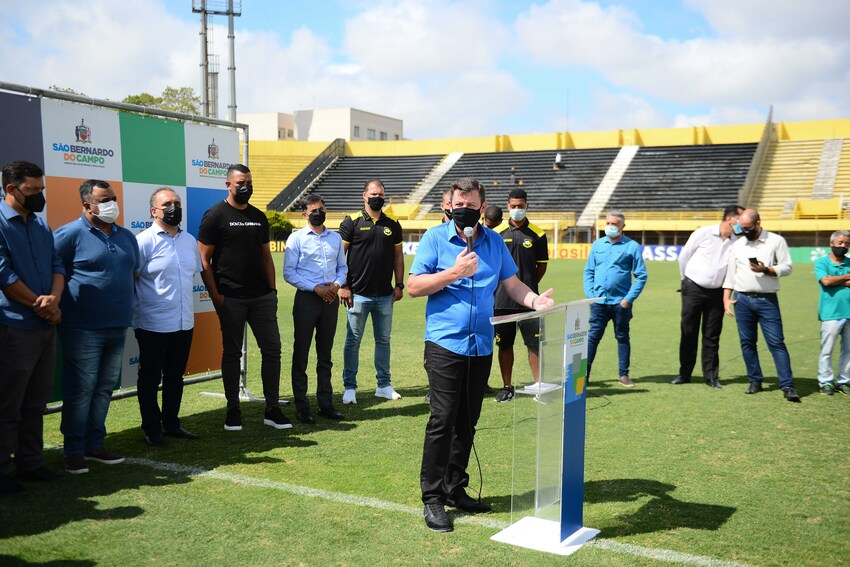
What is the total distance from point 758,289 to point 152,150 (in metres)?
6.28

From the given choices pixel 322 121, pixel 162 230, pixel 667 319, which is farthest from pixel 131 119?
pixel 322 121

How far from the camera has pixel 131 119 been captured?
21.2 ft

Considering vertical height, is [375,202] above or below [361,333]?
above

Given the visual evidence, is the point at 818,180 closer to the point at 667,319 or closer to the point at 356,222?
the point at 667,319

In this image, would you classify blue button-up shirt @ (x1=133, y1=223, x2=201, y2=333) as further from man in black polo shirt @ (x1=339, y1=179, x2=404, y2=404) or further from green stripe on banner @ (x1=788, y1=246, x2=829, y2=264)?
green stripe on banner @ (x1=788, y1=246, x2=829, y2=264)

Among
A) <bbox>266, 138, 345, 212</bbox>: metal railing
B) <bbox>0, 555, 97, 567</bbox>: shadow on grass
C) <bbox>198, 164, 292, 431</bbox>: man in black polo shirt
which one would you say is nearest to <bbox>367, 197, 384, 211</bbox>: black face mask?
<bbox>198, 164, 292, 431</bbox>: man in black polo shirt

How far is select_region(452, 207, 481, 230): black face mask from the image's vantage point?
423cm

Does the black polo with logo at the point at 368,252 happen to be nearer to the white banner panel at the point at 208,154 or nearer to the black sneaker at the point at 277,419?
the white banner panel at the point at 208,154

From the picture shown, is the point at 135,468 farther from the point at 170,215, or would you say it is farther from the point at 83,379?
the point at 170,215

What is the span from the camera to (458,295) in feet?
13.9

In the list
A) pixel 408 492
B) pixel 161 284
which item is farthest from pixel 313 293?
pixel 408 492

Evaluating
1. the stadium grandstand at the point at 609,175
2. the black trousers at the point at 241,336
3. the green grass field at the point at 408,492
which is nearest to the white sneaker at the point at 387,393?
the green grass field at the point at 408,492

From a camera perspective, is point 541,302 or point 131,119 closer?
point 541,302

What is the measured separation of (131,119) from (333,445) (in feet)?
11.1
